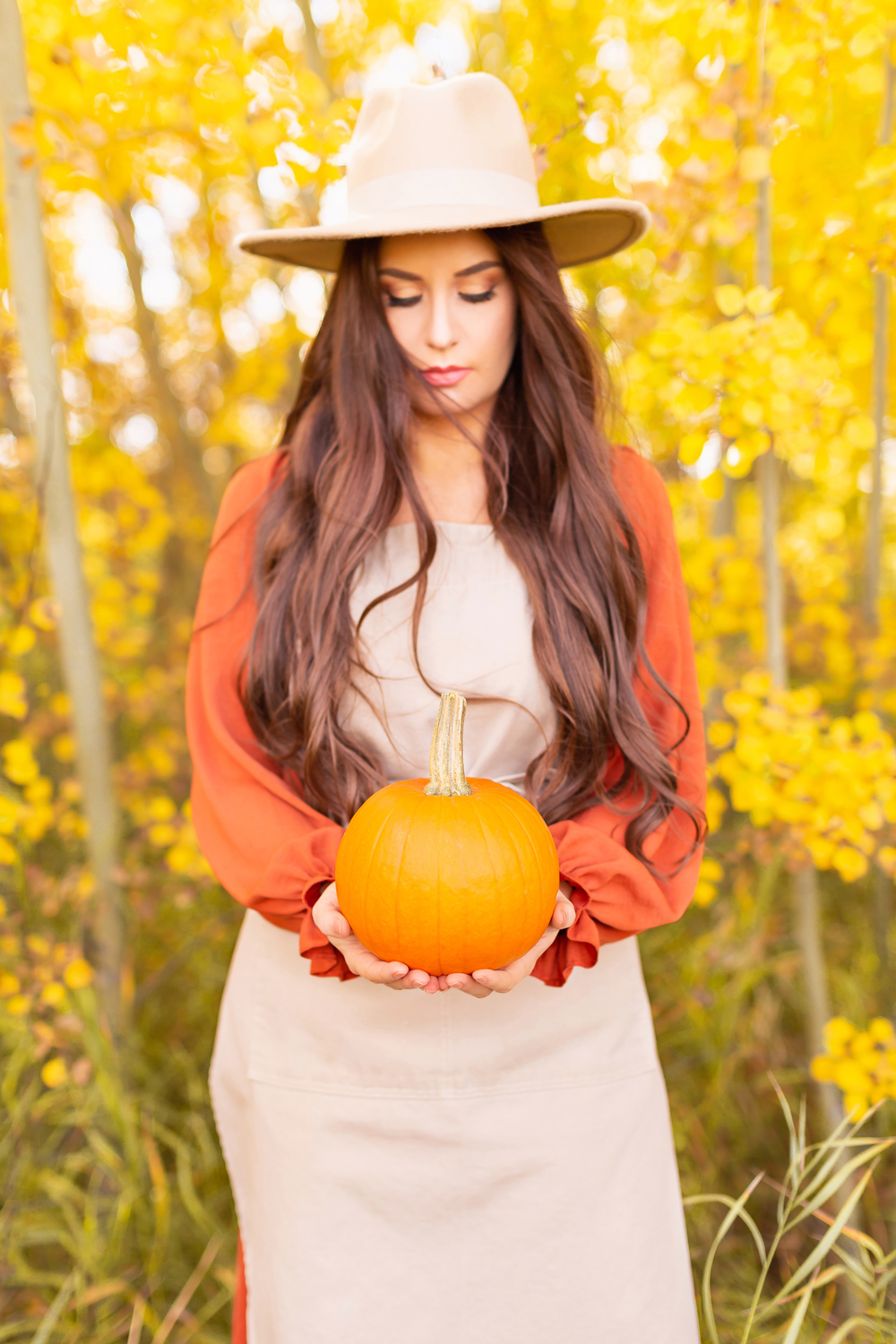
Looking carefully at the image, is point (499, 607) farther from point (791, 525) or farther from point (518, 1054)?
point (791, 525)

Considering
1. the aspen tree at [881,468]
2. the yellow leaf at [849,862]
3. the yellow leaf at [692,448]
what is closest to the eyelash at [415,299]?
the yellow leaf at [692,448]

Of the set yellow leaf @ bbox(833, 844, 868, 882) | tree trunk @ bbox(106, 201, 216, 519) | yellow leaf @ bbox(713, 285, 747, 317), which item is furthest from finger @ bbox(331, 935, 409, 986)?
tree trunk @ bbox(106, 201, 216, 519)

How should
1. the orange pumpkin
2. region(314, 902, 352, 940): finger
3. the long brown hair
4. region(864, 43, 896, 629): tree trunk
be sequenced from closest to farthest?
the orange pumpkin → region(314, 902, 352, 940): finger → the long brown hair → region(864, 43, 896, 629): tree trunk

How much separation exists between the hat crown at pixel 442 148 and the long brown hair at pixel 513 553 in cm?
8

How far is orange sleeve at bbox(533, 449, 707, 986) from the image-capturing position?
123 centimetres

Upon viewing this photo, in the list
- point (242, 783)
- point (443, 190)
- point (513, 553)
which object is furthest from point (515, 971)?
point (443, 190)

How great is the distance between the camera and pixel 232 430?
3.16 m

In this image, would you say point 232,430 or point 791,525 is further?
point 791,525

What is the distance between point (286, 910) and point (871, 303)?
1771 millimetres

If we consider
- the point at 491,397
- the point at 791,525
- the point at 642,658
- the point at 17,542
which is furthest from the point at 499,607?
the point at 791,525

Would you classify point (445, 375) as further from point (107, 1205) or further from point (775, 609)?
point (107, 1205)

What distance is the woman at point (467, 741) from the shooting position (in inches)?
50.2

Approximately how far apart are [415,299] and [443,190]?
158mm

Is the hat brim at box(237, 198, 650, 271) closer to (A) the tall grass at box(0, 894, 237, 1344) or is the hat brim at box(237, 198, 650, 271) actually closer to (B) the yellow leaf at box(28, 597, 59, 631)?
(B) the yellow leaf at box(28, 597, 59, 631)
